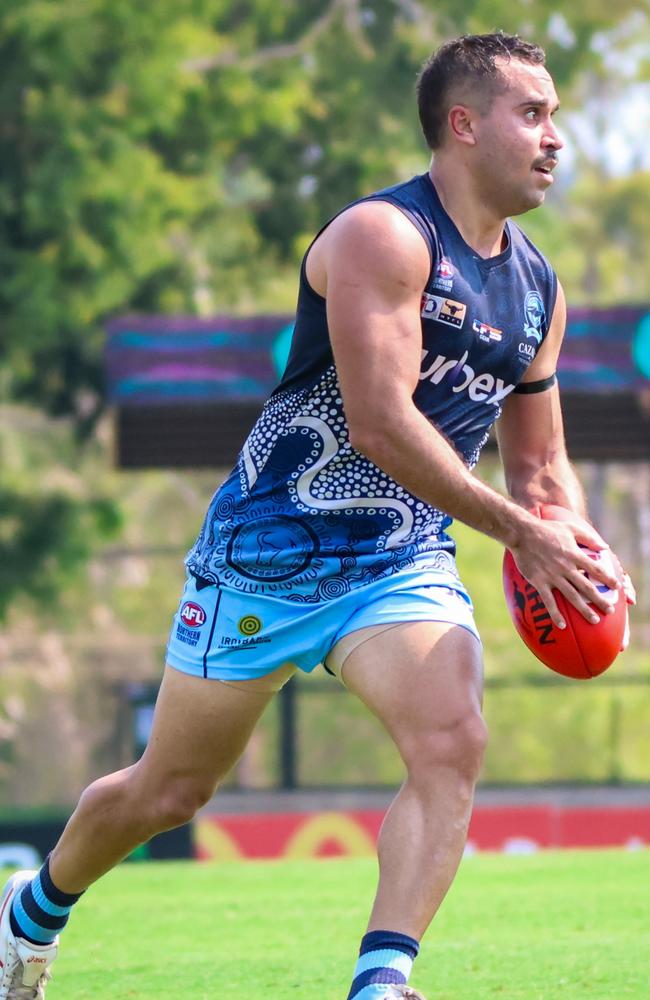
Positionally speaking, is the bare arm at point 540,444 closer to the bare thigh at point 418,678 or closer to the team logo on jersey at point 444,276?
the team logo on jersey at point 444,276

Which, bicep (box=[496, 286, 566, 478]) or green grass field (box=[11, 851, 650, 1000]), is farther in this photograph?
green grass field (box=[11, 851, 650, 1000])

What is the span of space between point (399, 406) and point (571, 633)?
29.2 inches

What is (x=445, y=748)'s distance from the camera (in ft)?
13.9

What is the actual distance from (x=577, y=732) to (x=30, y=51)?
11775 mm

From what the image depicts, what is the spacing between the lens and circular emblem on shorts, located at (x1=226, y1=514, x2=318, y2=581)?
15.0ft

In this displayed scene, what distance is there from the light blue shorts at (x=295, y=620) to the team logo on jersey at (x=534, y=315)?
0.68 m

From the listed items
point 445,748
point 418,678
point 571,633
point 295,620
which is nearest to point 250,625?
point 295,620

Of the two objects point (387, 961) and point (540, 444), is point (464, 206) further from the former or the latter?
point (387, 961)

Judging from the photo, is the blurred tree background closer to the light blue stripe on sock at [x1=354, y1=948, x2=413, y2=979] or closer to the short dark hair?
the short dark hair

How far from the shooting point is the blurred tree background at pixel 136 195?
21422 mm

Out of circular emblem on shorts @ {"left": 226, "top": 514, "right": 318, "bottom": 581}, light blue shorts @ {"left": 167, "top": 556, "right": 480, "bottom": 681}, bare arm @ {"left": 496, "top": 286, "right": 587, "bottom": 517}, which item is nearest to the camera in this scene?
light blue shorts @ {"left": 167, "top": 556, "right": 480, "bottom": 681}

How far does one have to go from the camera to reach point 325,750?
29.9m

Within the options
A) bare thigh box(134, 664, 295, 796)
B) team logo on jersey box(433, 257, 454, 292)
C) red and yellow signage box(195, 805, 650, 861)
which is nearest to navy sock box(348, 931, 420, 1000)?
bare thigh box(134, 664, 295, 796)

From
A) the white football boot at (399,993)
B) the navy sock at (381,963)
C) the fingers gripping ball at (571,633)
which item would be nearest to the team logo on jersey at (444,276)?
the fingers gripping ball at (571,633)
